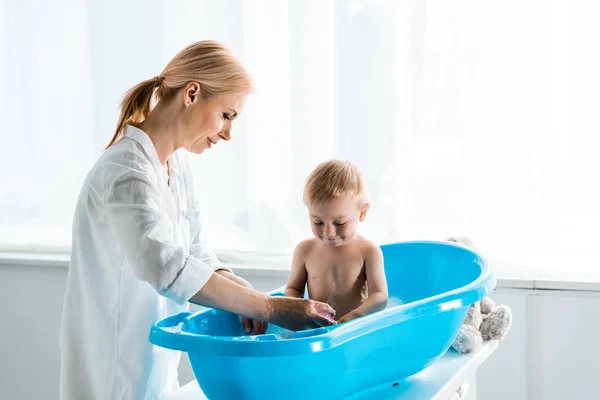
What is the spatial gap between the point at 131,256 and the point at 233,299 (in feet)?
0.52

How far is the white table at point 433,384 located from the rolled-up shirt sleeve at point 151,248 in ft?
0.71

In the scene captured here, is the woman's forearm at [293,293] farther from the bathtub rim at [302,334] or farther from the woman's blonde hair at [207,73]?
the woman's blonde hair at [207,73]

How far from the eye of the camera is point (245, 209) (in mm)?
2283

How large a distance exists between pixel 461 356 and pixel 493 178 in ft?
2.46

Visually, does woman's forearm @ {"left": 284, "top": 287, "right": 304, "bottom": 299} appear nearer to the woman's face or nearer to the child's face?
the child's face

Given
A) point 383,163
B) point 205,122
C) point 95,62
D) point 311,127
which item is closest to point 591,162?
point 383,163

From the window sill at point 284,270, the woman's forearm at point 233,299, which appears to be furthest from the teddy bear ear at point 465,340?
the window sill at point 284,270

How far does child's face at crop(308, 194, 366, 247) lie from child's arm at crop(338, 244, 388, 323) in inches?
2.0

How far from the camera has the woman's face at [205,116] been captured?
1293mm

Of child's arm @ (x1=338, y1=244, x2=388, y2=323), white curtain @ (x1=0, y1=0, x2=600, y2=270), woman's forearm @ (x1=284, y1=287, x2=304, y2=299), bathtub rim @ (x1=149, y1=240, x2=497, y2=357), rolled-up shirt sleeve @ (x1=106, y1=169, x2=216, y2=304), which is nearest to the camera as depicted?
bathtub rim @ (x1=149, y1=240, x2=497, y2=357)

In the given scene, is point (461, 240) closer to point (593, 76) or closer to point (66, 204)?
point (593, 76)

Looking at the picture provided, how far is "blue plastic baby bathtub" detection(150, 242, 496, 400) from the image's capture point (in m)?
0.99

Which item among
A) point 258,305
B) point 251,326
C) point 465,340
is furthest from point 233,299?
point 465,340

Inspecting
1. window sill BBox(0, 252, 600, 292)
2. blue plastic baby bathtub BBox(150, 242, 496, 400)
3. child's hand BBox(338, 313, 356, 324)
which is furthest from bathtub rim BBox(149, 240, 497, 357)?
window sill BBox(0, 252, 600, 292)
